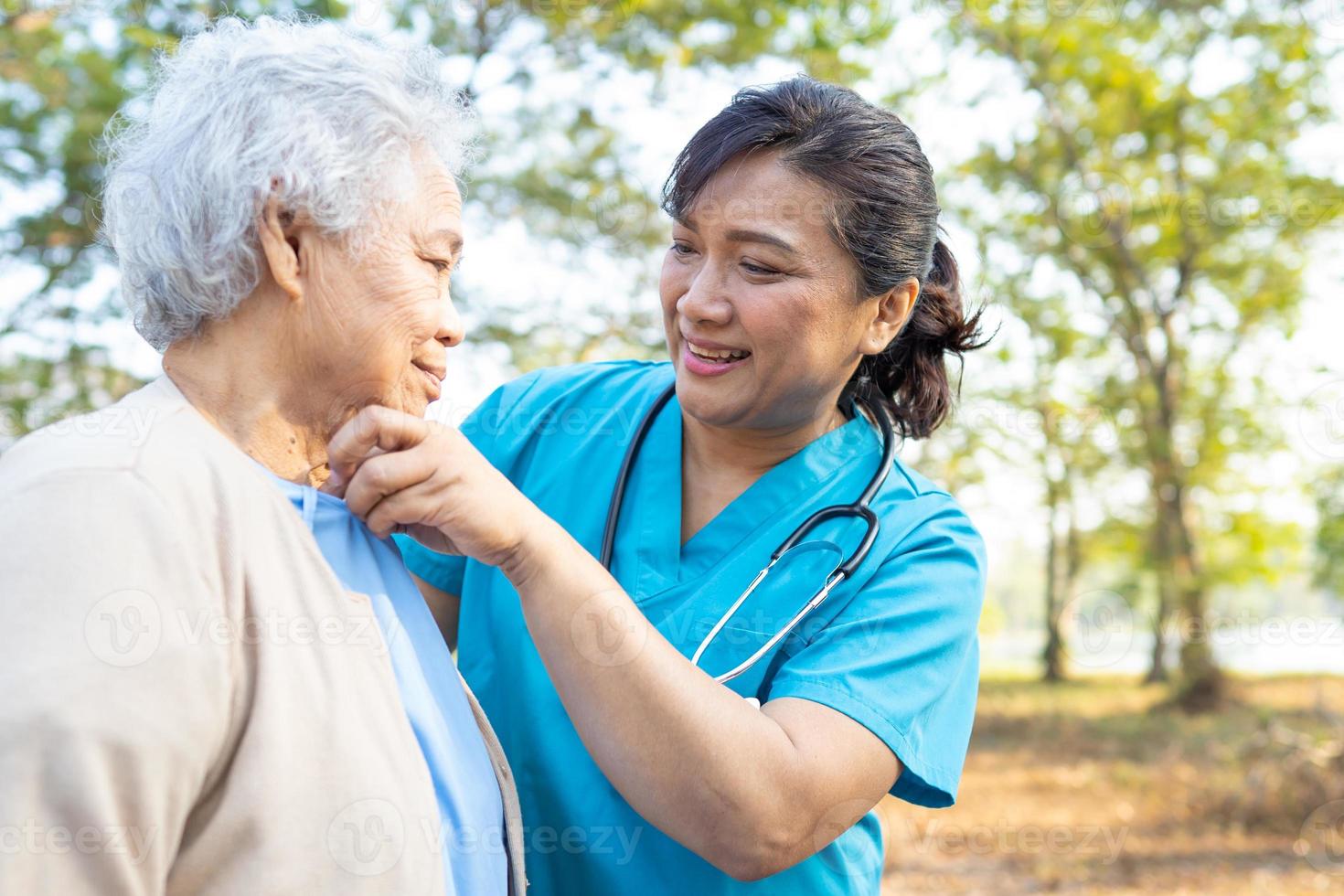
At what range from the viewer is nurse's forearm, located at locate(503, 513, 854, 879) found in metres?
1.26

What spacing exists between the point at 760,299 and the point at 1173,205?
8060 mm

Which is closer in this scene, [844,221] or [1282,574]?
[844,221]

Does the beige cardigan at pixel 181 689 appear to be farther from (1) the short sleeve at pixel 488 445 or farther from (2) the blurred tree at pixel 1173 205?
(2) the blurred tree at pixel 1173 205

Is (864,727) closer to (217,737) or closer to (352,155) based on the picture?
(217,737)

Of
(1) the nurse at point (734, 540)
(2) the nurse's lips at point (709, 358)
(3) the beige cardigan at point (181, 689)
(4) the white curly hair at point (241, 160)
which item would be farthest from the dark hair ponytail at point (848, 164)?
(3) the beige cardigan at point (181, 689)

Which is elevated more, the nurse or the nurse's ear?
the nurse's ear

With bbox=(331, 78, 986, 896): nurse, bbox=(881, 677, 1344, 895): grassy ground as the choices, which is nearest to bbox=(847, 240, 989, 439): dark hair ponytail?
bbox=(331, 78, 986, 896): nurse

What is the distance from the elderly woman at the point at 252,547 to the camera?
0.93m

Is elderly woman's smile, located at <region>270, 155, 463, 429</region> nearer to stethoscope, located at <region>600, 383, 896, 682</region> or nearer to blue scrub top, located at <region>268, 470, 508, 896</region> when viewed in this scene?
blue scrub top, located at <region>268, 470, 508, 896</region>

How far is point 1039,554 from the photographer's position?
18.8 metres

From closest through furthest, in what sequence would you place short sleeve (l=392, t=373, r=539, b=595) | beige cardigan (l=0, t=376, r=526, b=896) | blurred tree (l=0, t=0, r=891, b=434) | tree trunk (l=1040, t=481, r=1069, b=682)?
beige cardigan (l=0, t=376, r=526, b=896), short sleeve (l=392, t=373, r=539, b=595), blurred tree (l=0, t=0, r=891, b=434), tree trunk (l=1040, t=481, r=1069, b=682)

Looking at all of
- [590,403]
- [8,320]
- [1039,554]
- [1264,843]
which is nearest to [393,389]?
[590,403]

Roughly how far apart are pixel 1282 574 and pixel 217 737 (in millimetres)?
11838

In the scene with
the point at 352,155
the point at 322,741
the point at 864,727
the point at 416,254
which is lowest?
the point at 864,727
